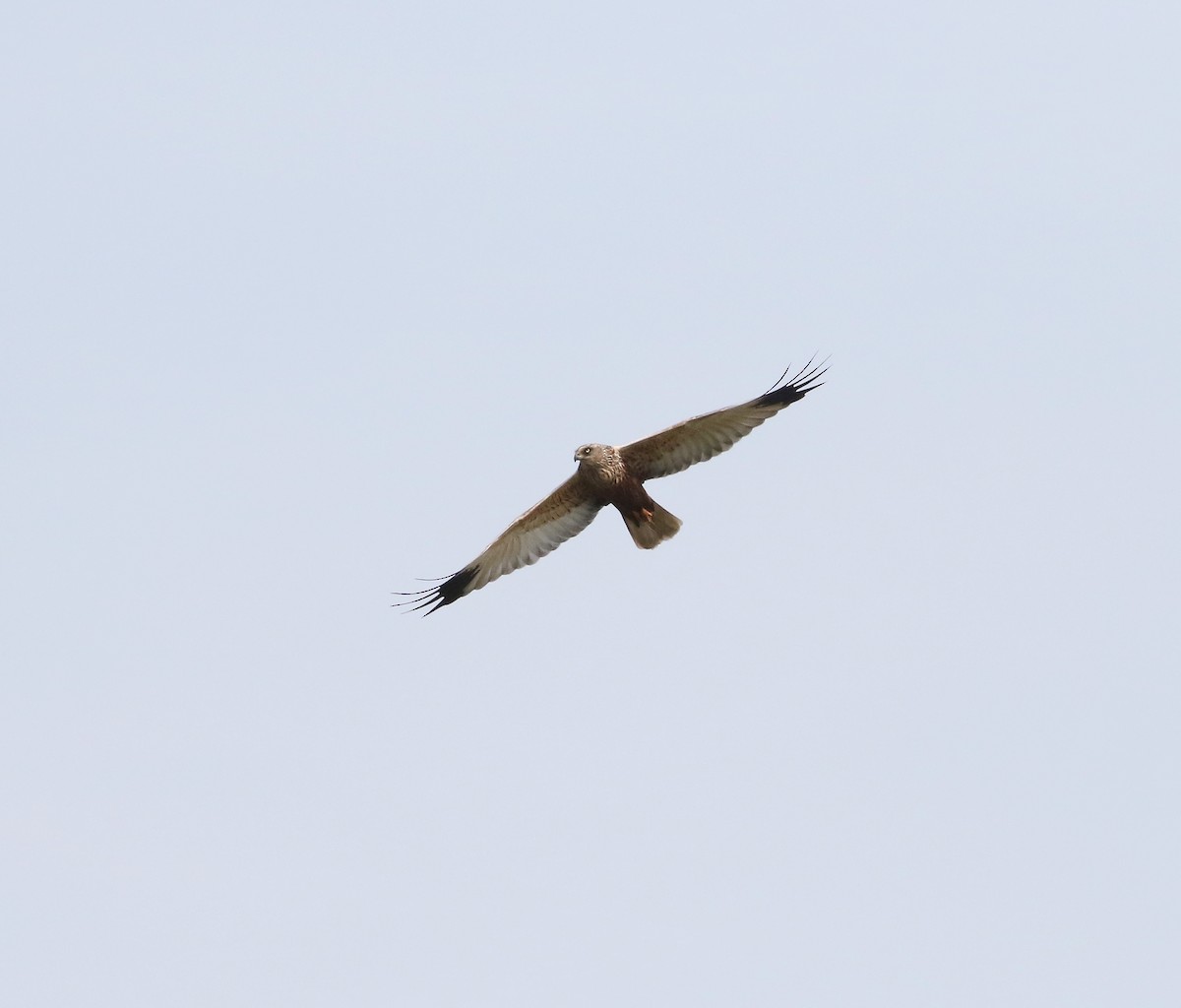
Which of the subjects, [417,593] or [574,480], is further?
[417,593]

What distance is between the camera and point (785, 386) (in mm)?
15367

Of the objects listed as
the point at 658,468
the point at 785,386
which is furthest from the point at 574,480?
the point at 785,386

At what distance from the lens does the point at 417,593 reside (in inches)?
659

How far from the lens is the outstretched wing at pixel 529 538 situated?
15945 millimetres

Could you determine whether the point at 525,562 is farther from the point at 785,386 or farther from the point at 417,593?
the point at 785,386

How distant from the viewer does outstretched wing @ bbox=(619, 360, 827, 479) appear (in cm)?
1520

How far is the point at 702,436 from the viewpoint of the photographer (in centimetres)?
1536

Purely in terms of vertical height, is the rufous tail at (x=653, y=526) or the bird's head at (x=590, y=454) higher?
the bird's head at (x=590, y=454)

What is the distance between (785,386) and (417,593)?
4.04m

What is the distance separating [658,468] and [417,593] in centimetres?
277

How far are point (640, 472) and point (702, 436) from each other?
643 mm

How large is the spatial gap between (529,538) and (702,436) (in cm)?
198

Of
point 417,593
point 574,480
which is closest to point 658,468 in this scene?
point 574,480

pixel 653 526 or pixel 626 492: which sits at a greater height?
pixel 626 492
